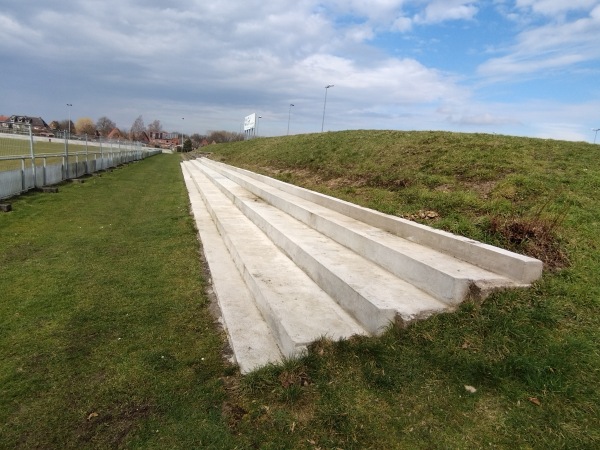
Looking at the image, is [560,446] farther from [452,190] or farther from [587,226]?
[452,190]

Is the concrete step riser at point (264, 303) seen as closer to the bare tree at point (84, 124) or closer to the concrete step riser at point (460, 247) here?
the concrete step riser at point (460, 247)

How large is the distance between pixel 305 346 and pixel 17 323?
2577 mm

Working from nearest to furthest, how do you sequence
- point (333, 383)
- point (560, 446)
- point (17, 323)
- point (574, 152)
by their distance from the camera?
point (560, 446), point (333, 383), point (17, 323), point (574, 152)

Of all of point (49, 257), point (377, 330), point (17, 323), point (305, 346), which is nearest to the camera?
point (305, 346)

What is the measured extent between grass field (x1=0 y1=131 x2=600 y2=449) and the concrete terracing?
0.17 m

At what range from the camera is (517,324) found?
2723mm

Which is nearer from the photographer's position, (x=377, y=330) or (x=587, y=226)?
(x=377, y=330)

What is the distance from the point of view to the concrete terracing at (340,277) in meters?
2.94

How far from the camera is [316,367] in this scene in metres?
2.57

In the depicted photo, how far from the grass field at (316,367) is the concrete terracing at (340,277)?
0.56 feet

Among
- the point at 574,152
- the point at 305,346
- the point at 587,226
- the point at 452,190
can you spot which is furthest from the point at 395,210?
the point at 574,152

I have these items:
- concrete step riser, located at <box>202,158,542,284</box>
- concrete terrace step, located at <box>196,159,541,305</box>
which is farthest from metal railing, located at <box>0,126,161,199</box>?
concrete step riser, located at <box>202,158,542,284</box>

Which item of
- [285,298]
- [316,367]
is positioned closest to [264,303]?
[285,298]

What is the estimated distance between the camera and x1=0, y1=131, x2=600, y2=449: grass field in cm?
210
